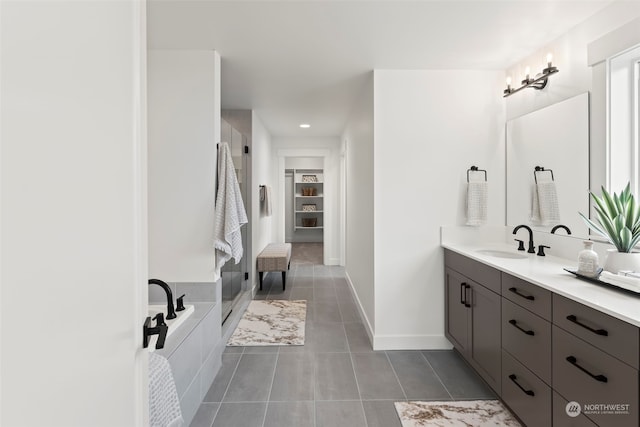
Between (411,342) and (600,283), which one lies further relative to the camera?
(411,342)

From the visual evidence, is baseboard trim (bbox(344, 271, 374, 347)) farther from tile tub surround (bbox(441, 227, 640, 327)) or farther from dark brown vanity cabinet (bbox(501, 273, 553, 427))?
dark brown vanity cabinet (bbox(501, 273, 553, 427))

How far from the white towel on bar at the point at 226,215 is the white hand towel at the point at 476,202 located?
1975 mm

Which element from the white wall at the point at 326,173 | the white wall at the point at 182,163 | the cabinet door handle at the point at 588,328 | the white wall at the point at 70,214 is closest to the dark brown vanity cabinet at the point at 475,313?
the cabinet door handle at the point at 588,328

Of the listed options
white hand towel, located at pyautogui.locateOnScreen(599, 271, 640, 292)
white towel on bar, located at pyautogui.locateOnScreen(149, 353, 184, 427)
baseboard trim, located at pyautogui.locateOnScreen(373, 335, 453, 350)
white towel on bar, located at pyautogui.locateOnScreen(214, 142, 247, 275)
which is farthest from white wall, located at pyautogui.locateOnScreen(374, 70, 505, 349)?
white towel on bar, located at pyautogui.locateOnScreen(149, 353, 184, 427)

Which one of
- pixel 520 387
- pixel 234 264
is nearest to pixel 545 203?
pixel 520 387

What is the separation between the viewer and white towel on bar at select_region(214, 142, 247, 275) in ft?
8.11

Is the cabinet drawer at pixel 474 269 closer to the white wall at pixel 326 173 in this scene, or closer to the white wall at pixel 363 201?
the white wall at pixel 363 201

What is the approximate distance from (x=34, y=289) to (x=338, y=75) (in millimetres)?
2961

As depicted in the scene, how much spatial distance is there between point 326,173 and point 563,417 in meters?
5.09

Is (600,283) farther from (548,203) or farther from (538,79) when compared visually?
(538,79)

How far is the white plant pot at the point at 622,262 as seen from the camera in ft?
5.07

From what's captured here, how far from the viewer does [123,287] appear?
734mm

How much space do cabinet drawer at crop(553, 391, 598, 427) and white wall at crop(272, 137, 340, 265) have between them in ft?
15.8

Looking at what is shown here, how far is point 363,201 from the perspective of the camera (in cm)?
341
